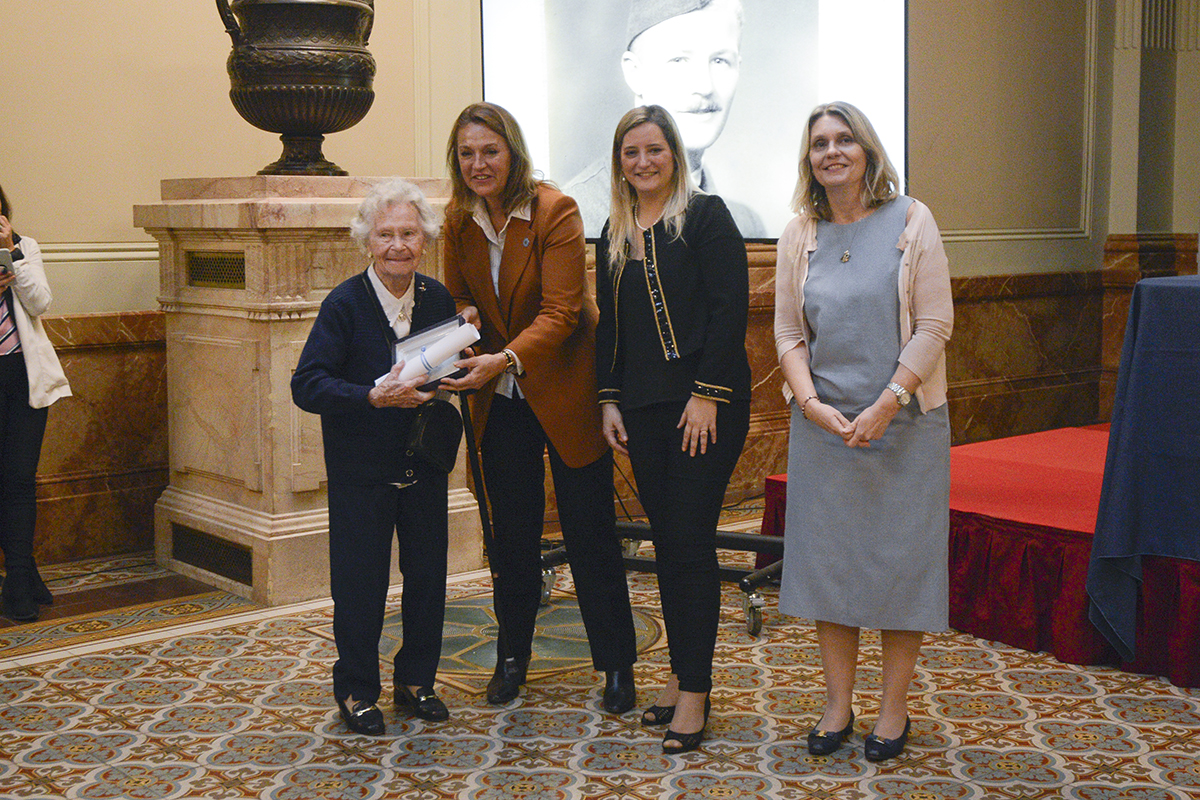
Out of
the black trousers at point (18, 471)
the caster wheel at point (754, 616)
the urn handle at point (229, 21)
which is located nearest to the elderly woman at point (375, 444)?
the caster wheel at point (754, 616)

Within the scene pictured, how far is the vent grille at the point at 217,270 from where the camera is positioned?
4632 mm

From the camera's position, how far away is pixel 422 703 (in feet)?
11.2

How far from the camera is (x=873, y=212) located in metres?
3.09

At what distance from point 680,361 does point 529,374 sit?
41cm

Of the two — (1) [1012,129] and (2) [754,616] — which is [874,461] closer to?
(2) [754,616]

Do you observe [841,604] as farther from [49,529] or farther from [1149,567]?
[49,529]

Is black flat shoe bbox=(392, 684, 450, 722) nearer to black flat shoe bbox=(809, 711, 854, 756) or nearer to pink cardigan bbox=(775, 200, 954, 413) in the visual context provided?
black flat shoe bbox=(809, 711, 854, 756)

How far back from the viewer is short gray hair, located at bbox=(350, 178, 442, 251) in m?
3.17

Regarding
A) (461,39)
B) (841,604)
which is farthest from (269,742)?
(461,39)

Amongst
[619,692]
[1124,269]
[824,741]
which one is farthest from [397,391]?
[1124,269]

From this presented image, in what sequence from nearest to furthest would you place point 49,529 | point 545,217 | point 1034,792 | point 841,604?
point 1034,792 → point 841,604 → point 545,217 → point 49,529

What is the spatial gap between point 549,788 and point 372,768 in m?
0.44

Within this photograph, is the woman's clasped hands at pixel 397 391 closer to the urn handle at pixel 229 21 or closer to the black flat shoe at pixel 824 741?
the black flat shoe at pixel 824 741

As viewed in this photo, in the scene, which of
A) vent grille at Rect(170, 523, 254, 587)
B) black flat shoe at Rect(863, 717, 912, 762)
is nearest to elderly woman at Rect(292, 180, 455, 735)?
black flat shoe at Rect(863, 717, 912, 762)
